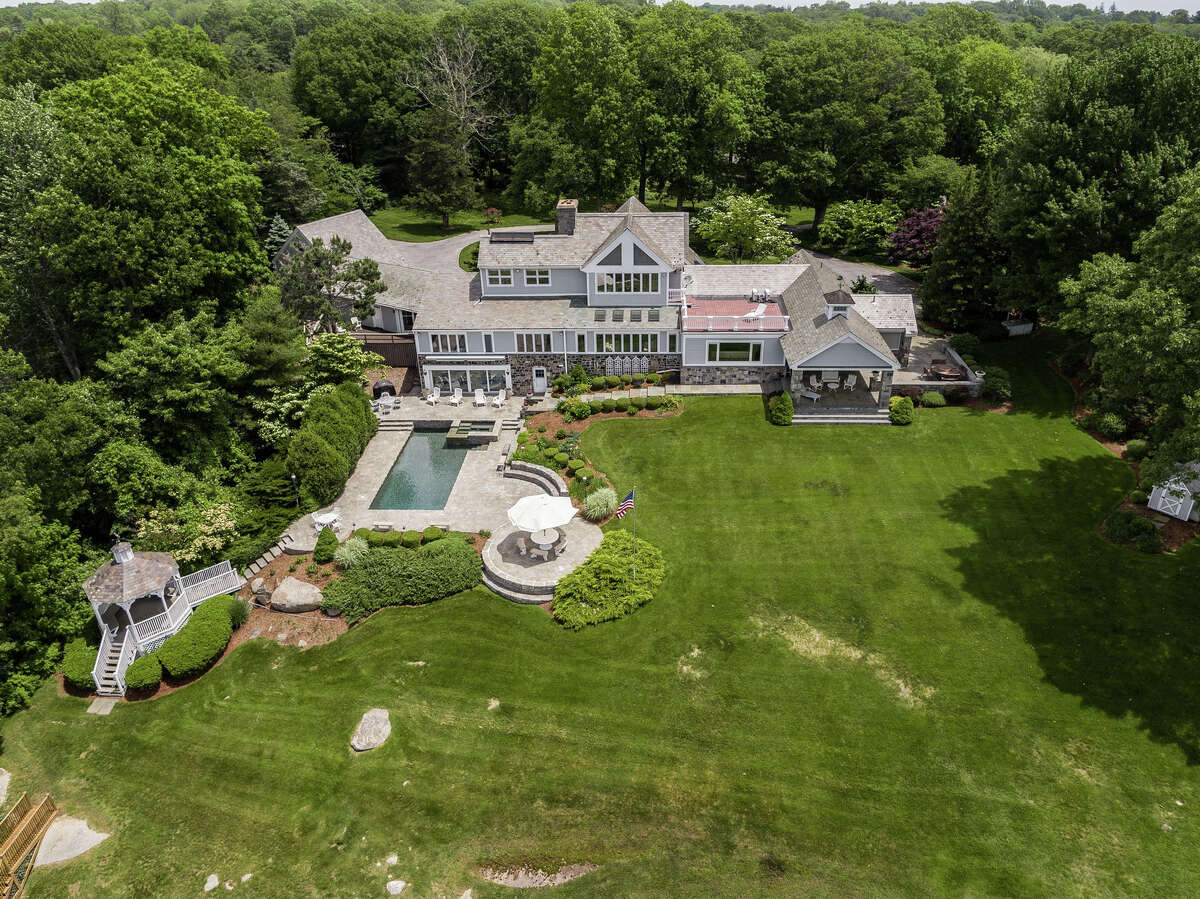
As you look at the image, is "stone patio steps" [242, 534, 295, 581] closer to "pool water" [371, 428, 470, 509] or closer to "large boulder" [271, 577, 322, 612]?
"large boulder" [271, 577, 322, 612]

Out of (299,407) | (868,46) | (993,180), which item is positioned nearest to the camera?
(299,407)

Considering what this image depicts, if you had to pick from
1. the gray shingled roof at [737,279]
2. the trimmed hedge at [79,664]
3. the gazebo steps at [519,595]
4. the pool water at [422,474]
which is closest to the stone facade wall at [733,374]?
the gray shingled roof at [737,279]

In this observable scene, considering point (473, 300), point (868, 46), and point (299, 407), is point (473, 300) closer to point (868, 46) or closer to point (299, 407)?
point (299, 407)

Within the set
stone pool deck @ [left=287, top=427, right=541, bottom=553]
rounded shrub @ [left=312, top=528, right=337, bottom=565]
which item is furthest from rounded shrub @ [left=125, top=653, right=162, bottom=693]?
stone pool deck @ [left=287, top=427, right=541, bottom=553]

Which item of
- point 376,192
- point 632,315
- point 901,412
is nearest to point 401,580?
point 632,315

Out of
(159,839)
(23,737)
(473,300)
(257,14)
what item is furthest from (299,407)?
(257,14)

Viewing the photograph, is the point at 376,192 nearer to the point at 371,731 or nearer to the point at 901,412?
the point at 901,412
